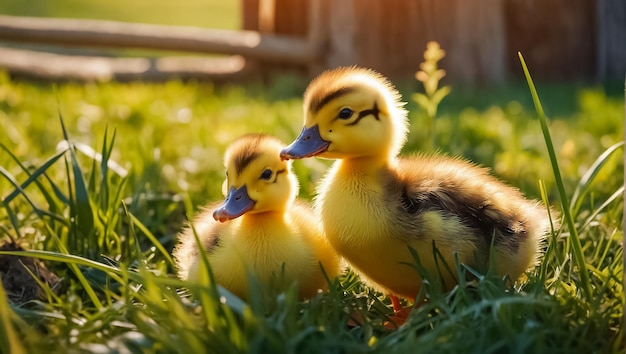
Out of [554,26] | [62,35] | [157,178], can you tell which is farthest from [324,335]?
[554,26]

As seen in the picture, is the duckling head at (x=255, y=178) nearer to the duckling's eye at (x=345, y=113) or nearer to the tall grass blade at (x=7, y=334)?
the duckling's eye at (x=345, y=113)

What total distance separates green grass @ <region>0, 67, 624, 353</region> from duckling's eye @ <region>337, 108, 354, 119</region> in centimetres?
47

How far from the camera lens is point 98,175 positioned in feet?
13.5

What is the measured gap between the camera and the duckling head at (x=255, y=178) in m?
2.71

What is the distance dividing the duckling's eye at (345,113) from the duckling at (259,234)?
22cm

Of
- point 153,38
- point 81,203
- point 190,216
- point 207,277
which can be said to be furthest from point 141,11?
point 207,277

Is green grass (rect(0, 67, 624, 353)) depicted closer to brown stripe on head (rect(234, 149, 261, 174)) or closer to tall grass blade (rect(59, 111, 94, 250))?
tall grass blade (rect(59, 111, 94, 250))

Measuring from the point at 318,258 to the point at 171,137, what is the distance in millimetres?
2913

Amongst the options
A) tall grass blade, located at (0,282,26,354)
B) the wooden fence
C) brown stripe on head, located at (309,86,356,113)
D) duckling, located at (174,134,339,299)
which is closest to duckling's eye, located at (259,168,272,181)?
duckling, located at (174,134,339,299)

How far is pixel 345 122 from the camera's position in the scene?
2.71 meters

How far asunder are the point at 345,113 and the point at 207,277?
Result: 70cm

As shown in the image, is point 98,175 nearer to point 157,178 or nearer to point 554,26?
point 157,178

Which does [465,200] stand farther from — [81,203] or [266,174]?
[81,203]

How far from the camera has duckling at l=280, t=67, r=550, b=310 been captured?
2623mm
